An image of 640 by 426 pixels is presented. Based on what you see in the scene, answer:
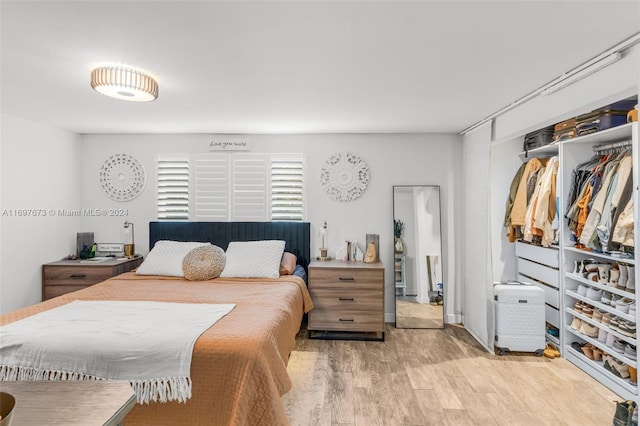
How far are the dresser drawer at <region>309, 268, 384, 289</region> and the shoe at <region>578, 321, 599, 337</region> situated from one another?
1764mm

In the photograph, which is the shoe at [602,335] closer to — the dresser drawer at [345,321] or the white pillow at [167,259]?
the dresser drawer at [345,321]

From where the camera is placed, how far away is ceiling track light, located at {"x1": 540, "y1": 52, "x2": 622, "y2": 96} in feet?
6.81

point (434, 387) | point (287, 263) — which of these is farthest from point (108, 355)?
point (434, 387)

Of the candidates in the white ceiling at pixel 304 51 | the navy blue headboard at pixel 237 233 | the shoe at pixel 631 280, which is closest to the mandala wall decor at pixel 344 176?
the navy blue headboard at pixel 237 233

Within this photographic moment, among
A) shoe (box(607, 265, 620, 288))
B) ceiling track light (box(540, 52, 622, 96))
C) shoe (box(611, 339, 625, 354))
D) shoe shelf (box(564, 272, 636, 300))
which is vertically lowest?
shoe (box(611, 339, 625, 354))

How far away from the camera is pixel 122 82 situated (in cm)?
226

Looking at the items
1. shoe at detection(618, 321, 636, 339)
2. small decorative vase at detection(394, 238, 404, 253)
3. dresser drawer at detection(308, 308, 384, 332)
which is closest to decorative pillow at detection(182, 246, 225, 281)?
dresser drawer at detection(308, 308, 384, 332)

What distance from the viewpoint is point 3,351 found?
2.02 meters

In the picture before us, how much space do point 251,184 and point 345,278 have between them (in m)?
1.64

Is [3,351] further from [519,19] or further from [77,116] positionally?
[519,19]

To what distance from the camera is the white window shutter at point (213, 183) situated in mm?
4500

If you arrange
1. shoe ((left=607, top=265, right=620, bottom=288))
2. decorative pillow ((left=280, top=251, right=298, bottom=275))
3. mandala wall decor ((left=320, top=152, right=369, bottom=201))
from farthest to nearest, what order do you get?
mandala wall decor ((left=320, top=152, right=369, bottom=201))
decorative pillow ((left=280, top=251, right=298, bottom=275))
shoe ((left=607, top=265, right=620, bottom=288))

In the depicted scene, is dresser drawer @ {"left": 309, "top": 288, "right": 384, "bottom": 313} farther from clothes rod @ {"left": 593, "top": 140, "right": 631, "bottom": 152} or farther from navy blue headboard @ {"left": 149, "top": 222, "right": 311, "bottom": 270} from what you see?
clothes rod @ {"left": 593, "top": 140, "right": 631, "bottom": 152}

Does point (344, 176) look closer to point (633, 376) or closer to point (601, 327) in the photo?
point (601, 327)
